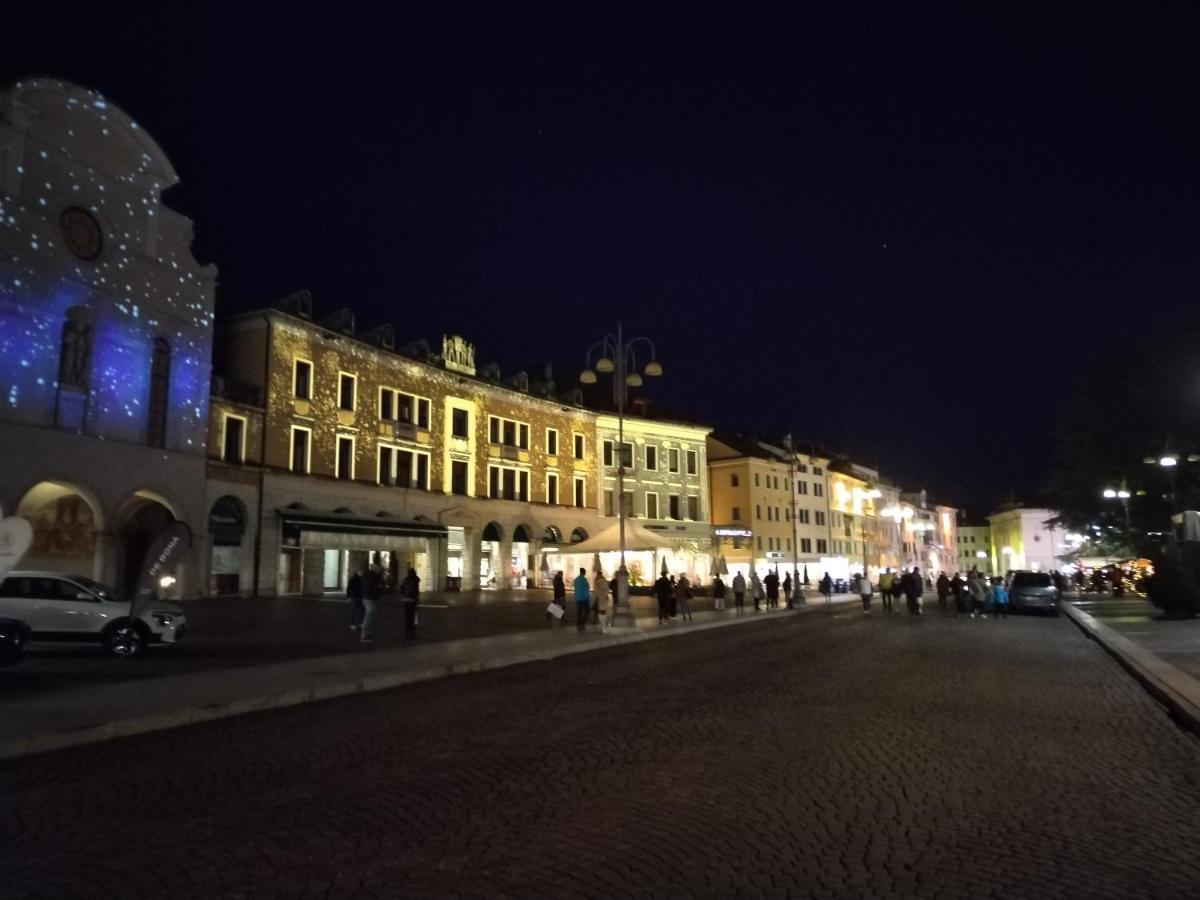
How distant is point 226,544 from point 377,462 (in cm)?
958

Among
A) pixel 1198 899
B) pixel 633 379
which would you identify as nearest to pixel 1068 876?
pixel 1198 899

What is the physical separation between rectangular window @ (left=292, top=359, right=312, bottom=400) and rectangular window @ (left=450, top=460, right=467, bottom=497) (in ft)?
33.7

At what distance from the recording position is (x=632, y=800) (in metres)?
6.68

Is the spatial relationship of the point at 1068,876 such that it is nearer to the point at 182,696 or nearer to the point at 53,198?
the point at 182,696

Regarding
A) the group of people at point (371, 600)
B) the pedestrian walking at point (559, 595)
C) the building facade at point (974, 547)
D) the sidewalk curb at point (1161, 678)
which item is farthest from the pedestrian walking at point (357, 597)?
the building facade at point (974, 547)

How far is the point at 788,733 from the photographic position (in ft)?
30.8

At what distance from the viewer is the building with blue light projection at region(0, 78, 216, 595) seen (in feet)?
94.0

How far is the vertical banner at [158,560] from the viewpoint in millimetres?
17234

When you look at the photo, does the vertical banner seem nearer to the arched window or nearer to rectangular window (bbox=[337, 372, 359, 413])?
the arched window

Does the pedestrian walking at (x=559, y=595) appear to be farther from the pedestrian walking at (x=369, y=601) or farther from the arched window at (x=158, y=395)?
the arched window at (x=158, y=395)

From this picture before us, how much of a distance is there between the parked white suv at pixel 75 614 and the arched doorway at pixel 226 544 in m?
18.4

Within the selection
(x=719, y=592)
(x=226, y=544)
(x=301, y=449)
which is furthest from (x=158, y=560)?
(x=301, y=449)

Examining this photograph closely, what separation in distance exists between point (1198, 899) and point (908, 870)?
142 cm

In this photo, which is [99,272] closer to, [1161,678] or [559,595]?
[559,595]
